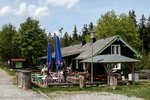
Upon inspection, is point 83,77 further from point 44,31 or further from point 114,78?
point 44,31

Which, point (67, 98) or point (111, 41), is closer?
point (67, 98)

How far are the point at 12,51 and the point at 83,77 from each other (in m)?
56.5

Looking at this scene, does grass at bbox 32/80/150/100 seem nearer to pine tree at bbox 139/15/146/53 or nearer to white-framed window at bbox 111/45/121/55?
white-framed window at bbox 111/45/121/55

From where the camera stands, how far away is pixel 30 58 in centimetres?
7238

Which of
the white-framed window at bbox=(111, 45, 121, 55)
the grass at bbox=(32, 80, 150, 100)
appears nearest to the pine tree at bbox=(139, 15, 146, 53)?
the white-framed window at bbox=(111, 45, 121, 55)

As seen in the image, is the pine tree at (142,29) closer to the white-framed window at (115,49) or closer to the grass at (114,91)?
the white-framed window at (115,49)

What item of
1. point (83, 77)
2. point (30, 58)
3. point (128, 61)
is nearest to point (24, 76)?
point (83, 77)

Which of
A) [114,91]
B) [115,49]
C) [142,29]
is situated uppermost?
[142,29]

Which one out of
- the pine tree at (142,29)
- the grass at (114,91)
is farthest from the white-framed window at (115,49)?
the pine tree at (142,29)

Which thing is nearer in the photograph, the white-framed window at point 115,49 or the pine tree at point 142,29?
the white-framed window at point 115,49

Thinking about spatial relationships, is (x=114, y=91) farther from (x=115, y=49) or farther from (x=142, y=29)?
(x=142, y=29)

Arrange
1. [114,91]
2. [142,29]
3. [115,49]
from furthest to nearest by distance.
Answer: [142,29], [115,49], [114,91]

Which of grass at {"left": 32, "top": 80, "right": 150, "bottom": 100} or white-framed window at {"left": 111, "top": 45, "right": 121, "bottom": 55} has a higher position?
white-framed window at {"left": 111, "top": 45, "right": 121, "bottom": 55}

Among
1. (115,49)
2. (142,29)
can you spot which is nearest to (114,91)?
(115,49)
